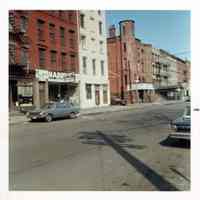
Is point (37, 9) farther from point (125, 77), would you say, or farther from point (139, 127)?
point (139, 127)

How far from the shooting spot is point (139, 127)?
183 inches

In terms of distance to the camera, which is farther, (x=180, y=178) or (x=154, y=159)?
(x=154, y=159)

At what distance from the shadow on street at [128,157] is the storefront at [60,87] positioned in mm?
621

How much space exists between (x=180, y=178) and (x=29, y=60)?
11.2ft

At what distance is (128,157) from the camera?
106 inches

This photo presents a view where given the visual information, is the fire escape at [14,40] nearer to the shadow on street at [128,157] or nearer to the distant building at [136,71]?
the distant building at [136,71]

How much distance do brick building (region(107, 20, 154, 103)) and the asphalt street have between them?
37 cm

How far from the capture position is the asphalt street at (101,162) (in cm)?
174

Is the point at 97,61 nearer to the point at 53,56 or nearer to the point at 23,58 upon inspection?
the point at 53,56

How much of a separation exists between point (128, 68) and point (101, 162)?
0.94 meters

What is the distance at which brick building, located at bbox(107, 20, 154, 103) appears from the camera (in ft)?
8.26
